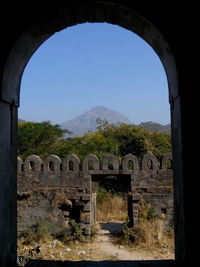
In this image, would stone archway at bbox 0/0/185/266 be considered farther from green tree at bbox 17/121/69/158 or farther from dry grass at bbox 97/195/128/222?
green tree at bbox 17/121/69/158

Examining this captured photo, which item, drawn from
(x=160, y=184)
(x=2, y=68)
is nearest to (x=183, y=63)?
(x=2, y=68)

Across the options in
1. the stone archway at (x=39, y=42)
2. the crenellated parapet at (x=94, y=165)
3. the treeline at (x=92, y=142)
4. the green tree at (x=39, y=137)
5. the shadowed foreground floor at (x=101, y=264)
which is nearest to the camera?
the stone archway at (x=39, y=42)

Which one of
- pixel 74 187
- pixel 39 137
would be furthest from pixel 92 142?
pixel 74 187

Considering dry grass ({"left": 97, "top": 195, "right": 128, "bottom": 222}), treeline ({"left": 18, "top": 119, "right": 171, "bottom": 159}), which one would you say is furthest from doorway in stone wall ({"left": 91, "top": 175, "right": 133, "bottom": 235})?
treeline ({"left": 18, "top": 119, "right": 171, "bottom": 159})

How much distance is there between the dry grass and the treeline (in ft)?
13.2

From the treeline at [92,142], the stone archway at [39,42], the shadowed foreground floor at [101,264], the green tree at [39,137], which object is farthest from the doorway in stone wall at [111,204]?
the stone archway at [39,42]

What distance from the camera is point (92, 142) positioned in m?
20.1

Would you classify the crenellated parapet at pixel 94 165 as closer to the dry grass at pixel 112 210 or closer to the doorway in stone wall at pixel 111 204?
the doorway in stone wall at pixel 111 204

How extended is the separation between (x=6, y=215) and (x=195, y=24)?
1.82 meters

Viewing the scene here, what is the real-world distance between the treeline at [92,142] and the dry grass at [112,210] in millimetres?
4009

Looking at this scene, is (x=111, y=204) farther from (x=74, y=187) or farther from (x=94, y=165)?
(x=94, y=165)

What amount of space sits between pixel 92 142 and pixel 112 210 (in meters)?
7.14

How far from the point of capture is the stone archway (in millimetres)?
2178

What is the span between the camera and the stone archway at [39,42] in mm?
2178
